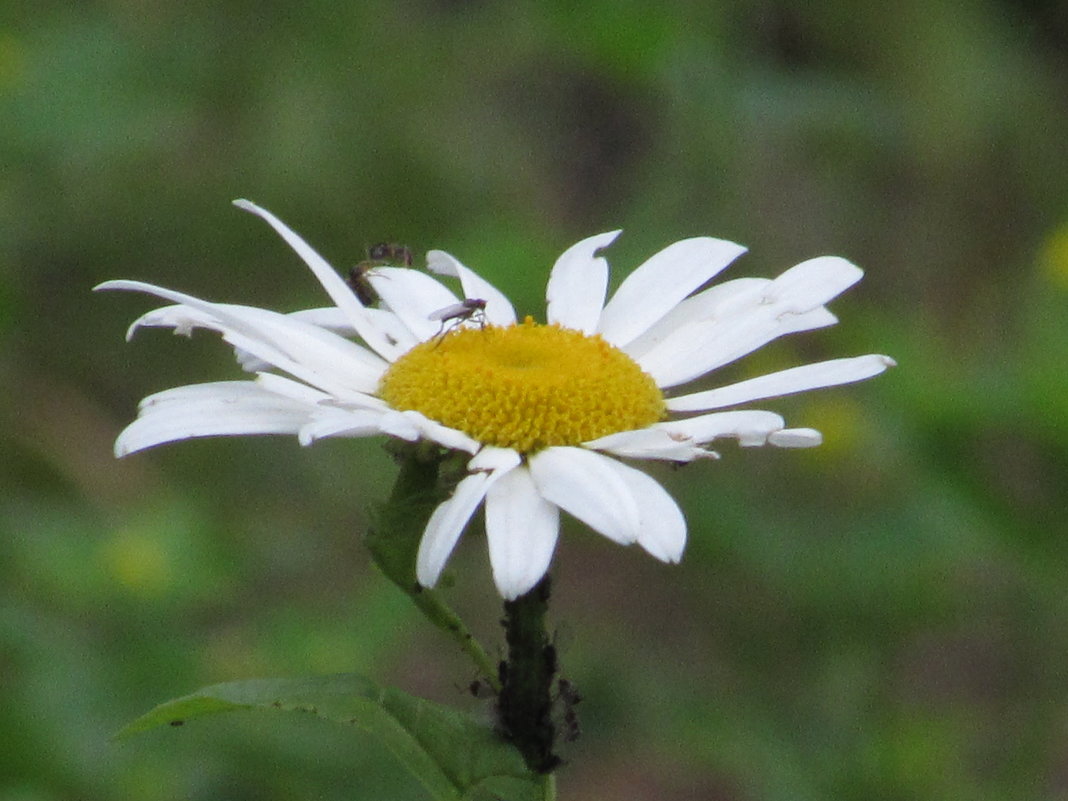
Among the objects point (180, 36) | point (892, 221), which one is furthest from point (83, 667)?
point (892, 221)

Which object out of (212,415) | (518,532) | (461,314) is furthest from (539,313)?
(518,532)

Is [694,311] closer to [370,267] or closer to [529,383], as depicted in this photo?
[529,383]

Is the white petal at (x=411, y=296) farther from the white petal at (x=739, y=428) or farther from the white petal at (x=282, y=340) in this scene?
the white petal at (x=739, y=428)

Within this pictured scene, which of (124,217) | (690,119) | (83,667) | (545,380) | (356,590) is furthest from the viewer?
(124,217)

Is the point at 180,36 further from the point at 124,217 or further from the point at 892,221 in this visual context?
the point at 892,221

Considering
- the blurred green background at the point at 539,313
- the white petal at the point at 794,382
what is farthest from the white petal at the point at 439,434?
the blurred green background at the point at 539,313

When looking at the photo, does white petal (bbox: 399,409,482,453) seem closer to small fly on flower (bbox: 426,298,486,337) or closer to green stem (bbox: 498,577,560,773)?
green stem (bbox: 498,577,560,773)
